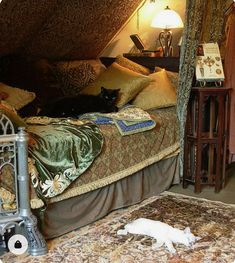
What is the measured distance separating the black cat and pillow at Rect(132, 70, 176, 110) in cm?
26

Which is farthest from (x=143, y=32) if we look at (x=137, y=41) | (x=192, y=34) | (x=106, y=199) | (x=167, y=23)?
(x=106, y=199)

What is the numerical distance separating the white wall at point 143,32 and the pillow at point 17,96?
5.42 ft

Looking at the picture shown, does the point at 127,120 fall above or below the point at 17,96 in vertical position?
below

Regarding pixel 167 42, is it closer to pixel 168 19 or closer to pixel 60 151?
pixel 168 19

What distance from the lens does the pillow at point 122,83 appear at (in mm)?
3773

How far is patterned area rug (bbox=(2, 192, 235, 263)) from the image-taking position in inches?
94.5

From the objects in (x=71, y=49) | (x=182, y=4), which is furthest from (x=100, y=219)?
(x=182, y=4)

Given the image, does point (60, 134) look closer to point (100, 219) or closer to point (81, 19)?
point (100, 219)

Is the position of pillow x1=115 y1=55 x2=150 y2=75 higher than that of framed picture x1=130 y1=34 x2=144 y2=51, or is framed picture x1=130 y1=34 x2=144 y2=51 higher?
framed picture x1=130 y1=34 x2=144 y2=51

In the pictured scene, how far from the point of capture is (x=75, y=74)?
14.4 ft

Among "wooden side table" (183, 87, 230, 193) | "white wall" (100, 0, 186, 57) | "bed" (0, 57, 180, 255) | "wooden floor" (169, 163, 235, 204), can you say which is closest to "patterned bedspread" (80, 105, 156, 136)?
"bed" (0, 57, 180, 255)

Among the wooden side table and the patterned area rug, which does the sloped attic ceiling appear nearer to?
the wooden side table

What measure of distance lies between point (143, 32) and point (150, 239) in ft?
9.29

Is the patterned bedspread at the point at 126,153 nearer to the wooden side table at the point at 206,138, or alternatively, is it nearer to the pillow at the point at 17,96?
the wooden side table at the point at 206,138
